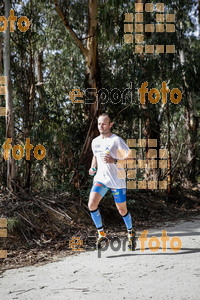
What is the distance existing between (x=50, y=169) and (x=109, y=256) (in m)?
4.25

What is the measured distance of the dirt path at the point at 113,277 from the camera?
3684 millimetres

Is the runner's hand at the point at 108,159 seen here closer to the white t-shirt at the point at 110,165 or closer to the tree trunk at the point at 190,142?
the white t-shirt at the point at 110,165

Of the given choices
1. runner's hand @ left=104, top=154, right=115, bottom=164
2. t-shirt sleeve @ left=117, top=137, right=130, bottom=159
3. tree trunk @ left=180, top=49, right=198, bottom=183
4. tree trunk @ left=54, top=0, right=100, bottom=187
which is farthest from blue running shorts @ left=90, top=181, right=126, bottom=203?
tree trunk @ left=180, top=49, right=198, bottom=183

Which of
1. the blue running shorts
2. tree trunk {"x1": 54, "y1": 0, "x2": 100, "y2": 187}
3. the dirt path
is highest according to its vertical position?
tree trunk {"x1": 54, "y1": 0, "x2": 100, "y2": 187}

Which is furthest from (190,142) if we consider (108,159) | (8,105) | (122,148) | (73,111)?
(108,159)

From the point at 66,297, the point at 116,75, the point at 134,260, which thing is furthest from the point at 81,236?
the point at 116,75

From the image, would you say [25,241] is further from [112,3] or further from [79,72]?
[79,72]

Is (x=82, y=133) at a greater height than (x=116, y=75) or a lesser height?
lesser

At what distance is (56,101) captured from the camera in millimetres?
9539

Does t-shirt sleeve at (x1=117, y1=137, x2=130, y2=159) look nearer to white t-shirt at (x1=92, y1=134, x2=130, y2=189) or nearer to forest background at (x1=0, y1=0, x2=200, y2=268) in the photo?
white t-shirt at (x1=92, y1=134, x2=130, y2=189)

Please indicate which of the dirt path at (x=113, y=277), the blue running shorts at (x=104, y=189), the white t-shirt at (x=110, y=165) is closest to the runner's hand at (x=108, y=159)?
the white t-shirt at (x=110, y=165)

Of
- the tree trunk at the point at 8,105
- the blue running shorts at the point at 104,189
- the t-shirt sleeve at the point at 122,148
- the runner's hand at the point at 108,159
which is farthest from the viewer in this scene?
the tree trunk at the point at 8,105

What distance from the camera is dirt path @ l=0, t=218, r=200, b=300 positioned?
3.68m

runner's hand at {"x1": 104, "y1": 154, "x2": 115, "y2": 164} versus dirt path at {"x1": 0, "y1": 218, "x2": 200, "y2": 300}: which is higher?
runner's hand at {"x1": 104, "y1": 154, "x2": 115, "y2": 164}
